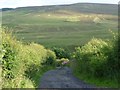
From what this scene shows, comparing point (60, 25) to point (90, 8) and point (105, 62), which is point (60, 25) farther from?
point (105, 62)

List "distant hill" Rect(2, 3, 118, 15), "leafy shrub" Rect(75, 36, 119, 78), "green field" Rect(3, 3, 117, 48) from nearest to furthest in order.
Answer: "leafy shrub" Rect(75, 36, 119, 78)
"green field" Rect(3, 3, 117, 48)
"distant hill" Rect(2, 3, 118, 15)

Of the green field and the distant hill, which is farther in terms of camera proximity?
the distant hill

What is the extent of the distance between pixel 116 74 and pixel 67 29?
127m

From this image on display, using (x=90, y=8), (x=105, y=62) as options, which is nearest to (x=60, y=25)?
(x=90, y=8)

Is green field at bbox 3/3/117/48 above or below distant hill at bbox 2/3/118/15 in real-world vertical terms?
below

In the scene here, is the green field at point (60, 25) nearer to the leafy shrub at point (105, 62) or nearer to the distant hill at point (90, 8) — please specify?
the distant hill at point (90, 8)

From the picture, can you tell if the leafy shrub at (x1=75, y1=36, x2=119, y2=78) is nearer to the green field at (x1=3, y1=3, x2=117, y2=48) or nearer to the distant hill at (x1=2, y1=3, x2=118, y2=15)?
the green field at (x1=3, y1=3, x2=117, y2=48)

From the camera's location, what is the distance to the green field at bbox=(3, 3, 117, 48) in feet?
432

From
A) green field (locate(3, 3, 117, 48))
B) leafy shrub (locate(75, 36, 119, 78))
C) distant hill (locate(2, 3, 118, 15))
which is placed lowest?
green field (locate(3, 3, 117, 48))

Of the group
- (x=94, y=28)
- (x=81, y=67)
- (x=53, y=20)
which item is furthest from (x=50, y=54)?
(x=53, y=20)

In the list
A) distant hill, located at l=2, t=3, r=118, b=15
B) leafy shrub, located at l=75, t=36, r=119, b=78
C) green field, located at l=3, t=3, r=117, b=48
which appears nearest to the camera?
leafy shrub, located at l=75, t=36, r=119, b=78

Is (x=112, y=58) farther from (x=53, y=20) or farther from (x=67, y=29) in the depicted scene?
(x=53, y=20)

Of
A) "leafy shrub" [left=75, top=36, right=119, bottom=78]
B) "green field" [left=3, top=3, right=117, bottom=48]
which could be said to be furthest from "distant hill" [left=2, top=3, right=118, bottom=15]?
"leafy shrub" [left=75, top=36, right=119, bottom=78]

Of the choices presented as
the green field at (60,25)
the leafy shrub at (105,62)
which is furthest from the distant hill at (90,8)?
the leafy shrub at (105,62)
